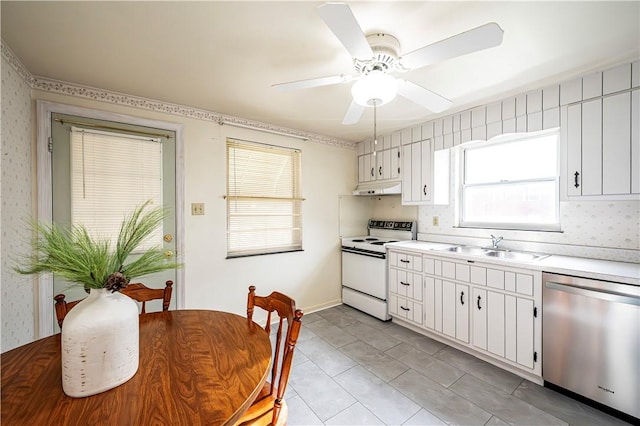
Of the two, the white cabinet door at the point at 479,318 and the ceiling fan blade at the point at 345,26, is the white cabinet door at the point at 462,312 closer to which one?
the white cabinet door at the point at 479,318

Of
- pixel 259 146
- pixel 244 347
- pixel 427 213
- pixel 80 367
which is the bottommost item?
pixel 244 347

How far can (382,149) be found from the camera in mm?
3621

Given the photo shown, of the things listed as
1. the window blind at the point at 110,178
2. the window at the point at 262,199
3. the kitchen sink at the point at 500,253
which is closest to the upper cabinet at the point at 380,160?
Result: the window at the point at 262,199

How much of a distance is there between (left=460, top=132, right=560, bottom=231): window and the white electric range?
2.59 ft

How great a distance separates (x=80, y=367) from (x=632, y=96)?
3.32m

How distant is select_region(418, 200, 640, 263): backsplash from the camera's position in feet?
6.53

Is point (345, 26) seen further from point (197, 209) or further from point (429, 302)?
point (429, 302)

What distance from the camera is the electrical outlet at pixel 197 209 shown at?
2637 millimetres

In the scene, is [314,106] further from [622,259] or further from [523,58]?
[622,259]

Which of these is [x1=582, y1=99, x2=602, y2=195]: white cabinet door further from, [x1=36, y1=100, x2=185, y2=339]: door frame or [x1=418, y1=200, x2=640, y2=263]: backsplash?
[x1=36, y1=100, x2=185, y2=339]: door frame

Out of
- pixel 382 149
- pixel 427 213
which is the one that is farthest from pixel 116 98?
pixel 427 213

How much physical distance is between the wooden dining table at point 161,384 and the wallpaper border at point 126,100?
74.8 inches

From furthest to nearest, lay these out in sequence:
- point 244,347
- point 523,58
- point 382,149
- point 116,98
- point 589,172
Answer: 1. point 382,149
2. point 116,98
3. point 589,172
4. point 523,58
5. point 244,347

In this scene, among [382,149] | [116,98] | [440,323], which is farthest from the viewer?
[382,149]
